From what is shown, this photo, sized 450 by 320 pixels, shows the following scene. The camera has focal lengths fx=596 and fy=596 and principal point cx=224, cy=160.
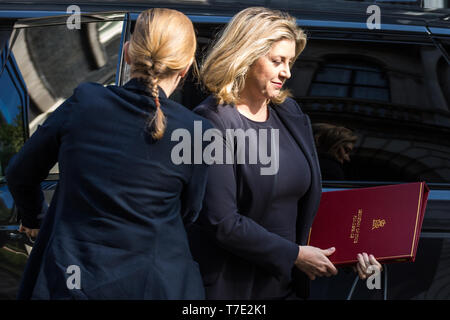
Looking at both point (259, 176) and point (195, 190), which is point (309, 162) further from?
point (195, 190)

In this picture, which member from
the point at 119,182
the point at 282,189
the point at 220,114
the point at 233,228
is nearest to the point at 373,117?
the point at 282,189

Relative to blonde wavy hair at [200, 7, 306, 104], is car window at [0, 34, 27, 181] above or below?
below

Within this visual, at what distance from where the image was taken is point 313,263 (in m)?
1.96

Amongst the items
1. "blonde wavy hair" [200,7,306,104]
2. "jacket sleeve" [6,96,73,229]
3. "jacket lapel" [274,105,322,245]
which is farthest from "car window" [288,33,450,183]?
"jacket sleeve" [6,96,73,229]

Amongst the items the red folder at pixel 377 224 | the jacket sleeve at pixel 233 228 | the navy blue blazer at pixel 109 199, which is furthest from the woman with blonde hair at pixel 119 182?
the red folder at pixel 377 224

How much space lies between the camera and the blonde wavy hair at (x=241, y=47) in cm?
191

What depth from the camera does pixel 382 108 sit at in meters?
2.26

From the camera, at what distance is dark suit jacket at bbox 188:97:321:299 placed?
1.79 m

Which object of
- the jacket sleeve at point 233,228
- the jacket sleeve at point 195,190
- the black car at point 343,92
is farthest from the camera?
the black car at point 343,92

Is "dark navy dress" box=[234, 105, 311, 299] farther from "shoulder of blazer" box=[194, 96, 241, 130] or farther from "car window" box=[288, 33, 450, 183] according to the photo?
"car window" box=[288, 33, 450, 183]

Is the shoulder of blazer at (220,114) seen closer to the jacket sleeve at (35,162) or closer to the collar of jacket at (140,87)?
the collar of jacket at (140,87)

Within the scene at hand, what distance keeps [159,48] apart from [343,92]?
0.98m

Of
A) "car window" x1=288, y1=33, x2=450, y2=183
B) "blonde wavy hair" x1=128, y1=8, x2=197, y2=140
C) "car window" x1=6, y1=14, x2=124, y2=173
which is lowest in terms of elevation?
"car window" x1=288, y1=33, x2=450, y2=183

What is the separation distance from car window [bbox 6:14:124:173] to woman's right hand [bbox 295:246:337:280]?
0.96 meters
